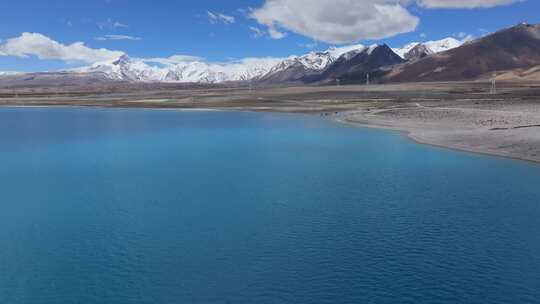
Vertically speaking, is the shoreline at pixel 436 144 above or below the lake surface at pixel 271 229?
above

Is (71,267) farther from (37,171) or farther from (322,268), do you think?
(37,171)

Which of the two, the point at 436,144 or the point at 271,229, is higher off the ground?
the point at 436,144

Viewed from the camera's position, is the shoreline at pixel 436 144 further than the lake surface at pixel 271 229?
Yes

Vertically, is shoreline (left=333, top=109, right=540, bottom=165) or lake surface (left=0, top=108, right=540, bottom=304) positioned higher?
shoreline (left=333, top=109, right=540, bottom=165)

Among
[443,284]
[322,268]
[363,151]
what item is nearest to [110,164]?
[363,151]

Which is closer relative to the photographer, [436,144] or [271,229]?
[271,229]

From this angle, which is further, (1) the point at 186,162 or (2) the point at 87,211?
(1) the point at 186,162

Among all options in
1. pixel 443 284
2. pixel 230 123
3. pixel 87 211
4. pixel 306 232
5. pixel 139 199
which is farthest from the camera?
pixel 230 123

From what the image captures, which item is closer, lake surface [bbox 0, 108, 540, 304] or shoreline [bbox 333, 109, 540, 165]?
lake surface [bbox 0, 108, 540, 304]
